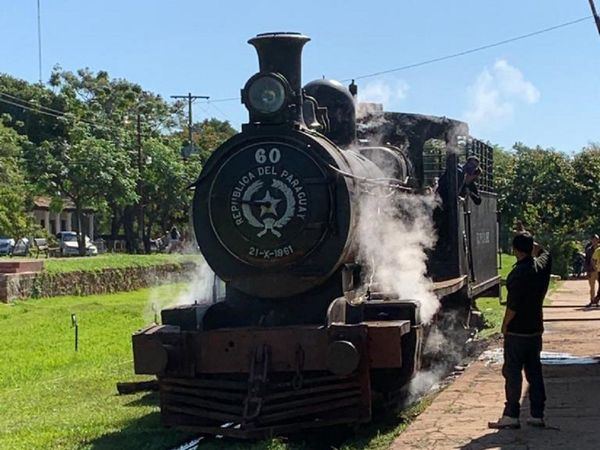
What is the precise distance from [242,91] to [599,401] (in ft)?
13.4

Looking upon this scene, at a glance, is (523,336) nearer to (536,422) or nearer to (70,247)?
(536,422)

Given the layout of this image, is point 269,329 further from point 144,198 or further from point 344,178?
point 144,198

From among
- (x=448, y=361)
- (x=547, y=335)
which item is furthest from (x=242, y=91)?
(x=547, y=335)

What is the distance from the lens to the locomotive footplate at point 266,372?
7.99 m

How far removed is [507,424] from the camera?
7.71 m

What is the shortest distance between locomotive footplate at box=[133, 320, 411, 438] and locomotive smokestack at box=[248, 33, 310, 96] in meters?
2.20

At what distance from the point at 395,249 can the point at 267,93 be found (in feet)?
7.06

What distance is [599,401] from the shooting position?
8875mm

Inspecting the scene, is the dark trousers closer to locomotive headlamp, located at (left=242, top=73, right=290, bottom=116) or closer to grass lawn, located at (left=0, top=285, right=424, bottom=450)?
grass lawn, located at (left=0, top=285, right=424, bottom=450)

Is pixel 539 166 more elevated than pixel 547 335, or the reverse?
pixel 539 166

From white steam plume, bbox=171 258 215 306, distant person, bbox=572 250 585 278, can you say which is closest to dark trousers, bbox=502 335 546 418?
white steam plume, bbox=171 258 215 306

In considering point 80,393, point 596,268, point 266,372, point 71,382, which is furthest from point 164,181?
point 266,372

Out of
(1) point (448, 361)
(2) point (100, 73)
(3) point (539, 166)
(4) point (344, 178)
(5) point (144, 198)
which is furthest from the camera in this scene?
(2) point (100, 73)

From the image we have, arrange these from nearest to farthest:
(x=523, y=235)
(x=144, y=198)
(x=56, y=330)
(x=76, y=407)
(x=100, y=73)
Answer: (x=523, y=235) < (x=76, y=407) < (x=56, y=330) < (x=144, y=198) < (x=100, y=73)
